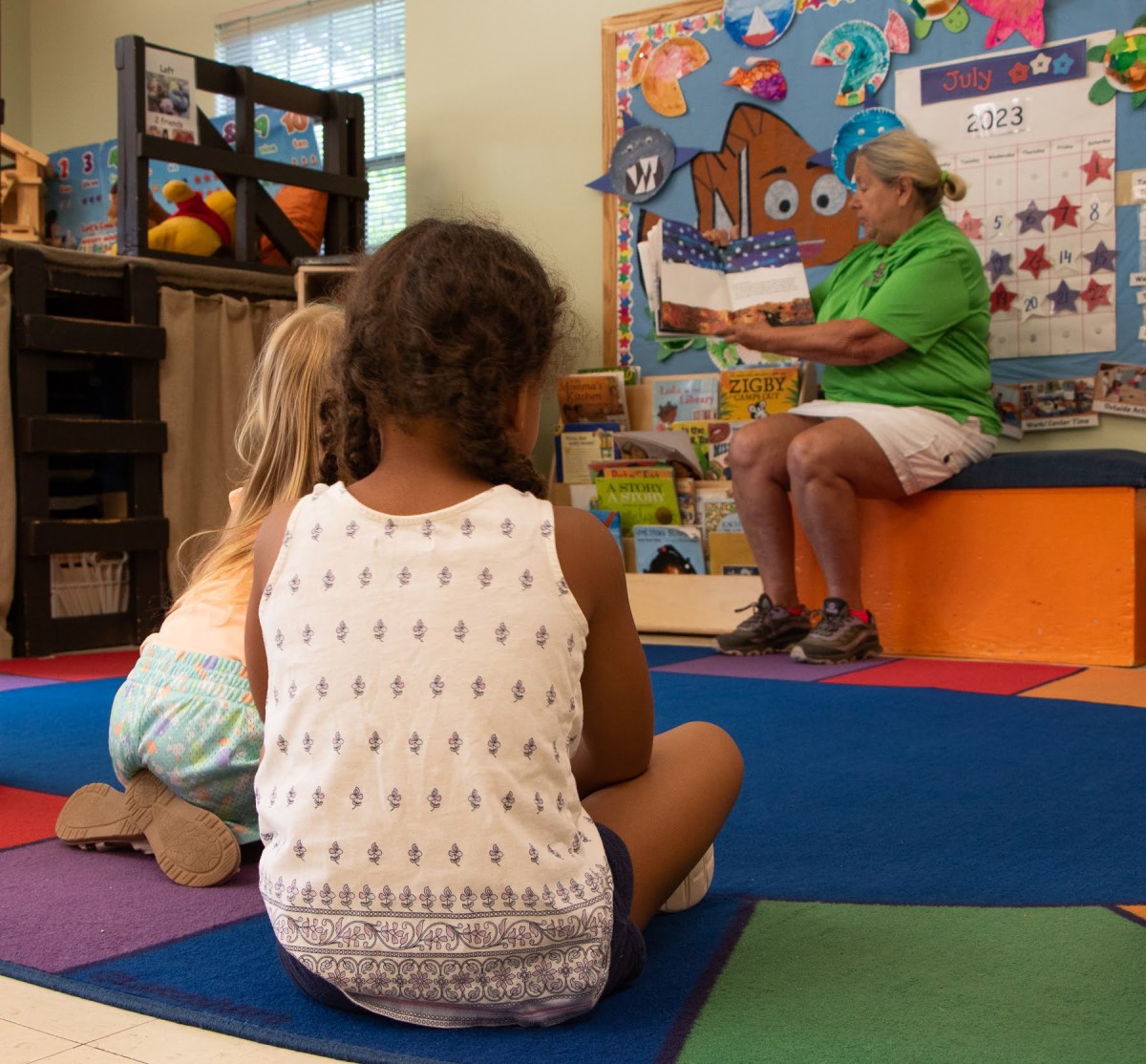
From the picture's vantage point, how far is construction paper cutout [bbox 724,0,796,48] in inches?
142

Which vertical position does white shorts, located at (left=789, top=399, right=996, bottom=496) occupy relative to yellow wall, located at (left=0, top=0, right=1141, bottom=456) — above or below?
below

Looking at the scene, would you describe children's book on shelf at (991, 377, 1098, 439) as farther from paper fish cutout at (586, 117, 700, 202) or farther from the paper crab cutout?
paper fish cutout at (586, 117, 700, 202)

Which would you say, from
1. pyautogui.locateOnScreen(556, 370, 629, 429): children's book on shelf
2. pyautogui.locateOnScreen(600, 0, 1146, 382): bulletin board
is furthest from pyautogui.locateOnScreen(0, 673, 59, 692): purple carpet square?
pyautogui.locateOnScreen(600, 0, 1146, 382): bulletin board

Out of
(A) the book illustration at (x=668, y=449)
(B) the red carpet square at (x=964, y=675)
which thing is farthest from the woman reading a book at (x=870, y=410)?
(A) the book illustration at (x=668, y=449)

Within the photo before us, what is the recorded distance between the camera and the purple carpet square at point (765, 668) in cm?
269

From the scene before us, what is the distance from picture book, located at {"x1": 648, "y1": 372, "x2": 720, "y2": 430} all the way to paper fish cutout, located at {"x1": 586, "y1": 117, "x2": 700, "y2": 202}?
1.86 ft

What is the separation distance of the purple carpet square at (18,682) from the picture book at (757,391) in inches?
74.9

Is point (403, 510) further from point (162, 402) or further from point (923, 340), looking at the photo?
point (162, 402)

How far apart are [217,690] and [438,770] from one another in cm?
55

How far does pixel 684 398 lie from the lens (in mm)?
3805

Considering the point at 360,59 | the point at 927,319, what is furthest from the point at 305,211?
the point at 927,319

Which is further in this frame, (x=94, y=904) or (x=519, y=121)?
(x=519, y=121)

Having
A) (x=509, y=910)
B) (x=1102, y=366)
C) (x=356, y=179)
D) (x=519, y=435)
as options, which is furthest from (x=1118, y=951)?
(x=356, y=179)

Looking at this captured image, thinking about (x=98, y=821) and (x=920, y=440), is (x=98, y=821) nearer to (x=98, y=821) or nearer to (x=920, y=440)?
(x=98, y=821)
